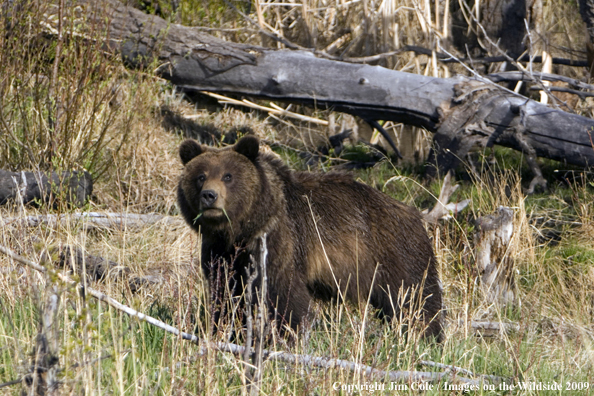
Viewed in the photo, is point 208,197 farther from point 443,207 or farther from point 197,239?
point 443,207

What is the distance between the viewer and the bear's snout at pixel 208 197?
467 cm

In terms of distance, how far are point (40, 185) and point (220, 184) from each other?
92.5 inches

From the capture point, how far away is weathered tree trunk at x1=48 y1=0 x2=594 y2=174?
7727 millimetres

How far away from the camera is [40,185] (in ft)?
20.7

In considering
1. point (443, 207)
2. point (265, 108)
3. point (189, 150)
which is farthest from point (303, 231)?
point (265, 108)

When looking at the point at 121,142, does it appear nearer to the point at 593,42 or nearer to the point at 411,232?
the point at 411,232

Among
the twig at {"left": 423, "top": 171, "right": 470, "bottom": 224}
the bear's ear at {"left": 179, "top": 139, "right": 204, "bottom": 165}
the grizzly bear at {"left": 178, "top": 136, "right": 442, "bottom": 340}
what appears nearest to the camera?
the grizzly bear at {"left": 178, "top": 136, "right": 442, "bottom": 340}

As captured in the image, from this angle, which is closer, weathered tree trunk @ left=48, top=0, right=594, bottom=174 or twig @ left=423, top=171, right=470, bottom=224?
twig @ left=423, top=171, right=470, bottom=224

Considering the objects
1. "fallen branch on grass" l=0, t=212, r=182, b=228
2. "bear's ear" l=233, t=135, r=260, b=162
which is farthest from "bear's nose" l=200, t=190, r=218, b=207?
"fallen branch on grass" l=0, t=212, r=182, b=228

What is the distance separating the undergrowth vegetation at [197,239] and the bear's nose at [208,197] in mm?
551

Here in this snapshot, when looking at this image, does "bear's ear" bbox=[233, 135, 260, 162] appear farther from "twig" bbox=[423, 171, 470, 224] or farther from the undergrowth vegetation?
"twig" bbox=[423, 171, 470, 224]

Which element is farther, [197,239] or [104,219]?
[104,219]

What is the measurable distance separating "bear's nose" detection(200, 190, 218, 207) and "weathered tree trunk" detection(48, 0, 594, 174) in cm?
311

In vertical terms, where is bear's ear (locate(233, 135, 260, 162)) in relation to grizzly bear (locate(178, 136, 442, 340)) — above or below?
above
